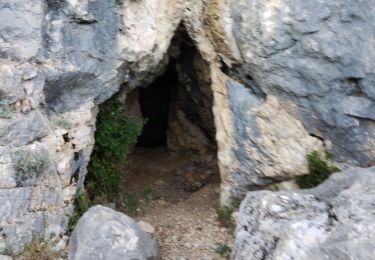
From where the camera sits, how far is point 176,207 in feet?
23.4

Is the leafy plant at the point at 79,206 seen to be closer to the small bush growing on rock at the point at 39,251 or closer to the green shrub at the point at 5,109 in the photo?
the small bush growing on rock at the point at 39,251

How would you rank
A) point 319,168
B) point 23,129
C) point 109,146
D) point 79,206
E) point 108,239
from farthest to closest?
point 109,146 → point 79,206 → point 319,168 → point 23,129 → point 108,239

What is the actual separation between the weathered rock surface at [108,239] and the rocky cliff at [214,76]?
0.51 metres

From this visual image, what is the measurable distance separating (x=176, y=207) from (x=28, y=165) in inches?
97.1

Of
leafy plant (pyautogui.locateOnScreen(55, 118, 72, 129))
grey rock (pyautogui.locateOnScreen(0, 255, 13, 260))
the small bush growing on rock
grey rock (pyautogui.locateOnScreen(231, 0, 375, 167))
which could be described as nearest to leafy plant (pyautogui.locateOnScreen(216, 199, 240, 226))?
grey rock (pyautogui.locateOnScreen(231, 0, 375, 167))

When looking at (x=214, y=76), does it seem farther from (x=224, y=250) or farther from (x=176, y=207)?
(x=224, y=250)

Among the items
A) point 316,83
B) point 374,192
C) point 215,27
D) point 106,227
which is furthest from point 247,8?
point 106,227

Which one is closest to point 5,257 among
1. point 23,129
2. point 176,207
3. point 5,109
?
point 23,129

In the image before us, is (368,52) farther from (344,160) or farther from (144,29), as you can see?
(144,29)

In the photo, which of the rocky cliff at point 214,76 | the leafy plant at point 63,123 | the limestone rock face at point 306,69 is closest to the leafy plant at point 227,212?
the rocky cliff at point 214,76

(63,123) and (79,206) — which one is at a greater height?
(63,123)

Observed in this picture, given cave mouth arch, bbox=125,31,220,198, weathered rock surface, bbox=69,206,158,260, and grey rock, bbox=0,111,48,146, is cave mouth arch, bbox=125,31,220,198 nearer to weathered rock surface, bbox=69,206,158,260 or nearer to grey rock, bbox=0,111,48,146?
weathered rock surface, bbox=69,206,158,260

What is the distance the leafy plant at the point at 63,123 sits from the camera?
5699 mm

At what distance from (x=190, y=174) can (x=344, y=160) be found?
347cm
